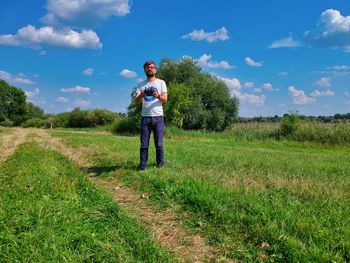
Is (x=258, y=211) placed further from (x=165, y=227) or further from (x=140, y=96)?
(x=140, y=96)

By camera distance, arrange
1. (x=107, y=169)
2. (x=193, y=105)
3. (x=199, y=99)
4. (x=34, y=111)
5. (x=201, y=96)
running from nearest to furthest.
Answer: (x=107, y=169) < (x=193, y=105) < (x=199, y=99) < (x=201, y=96) < (x=34, y=111)

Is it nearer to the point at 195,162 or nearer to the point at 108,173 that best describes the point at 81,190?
the point at 108,173

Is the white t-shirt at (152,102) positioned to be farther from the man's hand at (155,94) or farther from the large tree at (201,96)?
the large tree at (201,96)

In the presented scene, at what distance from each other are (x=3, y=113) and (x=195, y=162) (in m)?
67.1

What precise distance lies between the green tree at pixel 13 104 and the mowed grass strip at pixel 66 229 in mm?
70022

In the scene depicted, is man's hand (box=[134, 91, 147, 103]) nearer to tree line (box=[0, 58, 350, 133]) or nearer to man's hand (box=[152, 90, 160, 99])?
man's hand (box=[152, 90, 160, 99])

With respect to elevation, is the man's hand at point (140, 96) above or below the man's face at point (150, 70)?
below

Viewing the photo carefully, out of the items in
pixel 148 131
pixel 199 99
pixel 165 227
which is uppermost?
pixel 199 99

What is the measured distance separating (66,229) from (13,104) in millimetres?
72838

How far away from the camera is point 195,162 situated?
395 inches

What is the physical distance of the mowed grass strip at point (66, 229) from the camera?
350 cm

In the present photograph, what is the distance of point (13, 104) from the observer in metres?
69.4

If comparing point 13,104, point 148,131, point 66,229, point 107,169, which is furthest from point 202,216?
point 13,104

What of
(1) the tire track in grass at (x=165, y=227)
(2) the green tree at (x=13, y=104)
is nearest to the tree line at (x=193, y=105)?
(1) the tire track in grass at (x=165, y=227)
